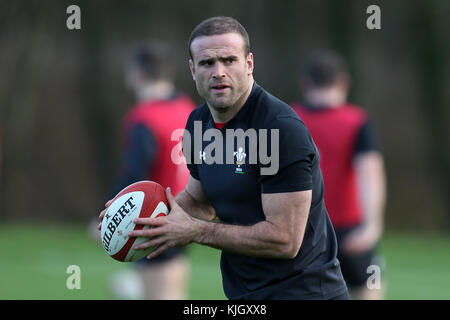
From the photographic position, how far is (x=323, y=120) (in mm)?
6805

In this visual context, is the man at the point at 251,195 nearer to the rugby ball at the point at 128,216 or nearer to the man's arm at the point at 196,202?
the rugby ball at the point at 128,216

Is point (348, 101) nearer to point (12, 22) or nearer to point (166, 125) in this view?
point (12, 22)

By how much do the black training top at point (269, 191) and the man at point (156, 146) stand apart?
8.50ft

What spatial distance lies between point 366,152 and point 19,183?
34.8 feet

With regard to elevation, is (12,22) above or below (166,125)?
above

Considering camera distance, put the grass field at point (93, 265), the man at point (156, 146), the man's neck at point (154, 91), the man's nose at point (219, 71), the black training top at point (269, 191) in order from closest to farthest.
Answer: the black training top at point (269, 191), the man's nose at point (219, 71), the man at point (156, 146), the man's neck at point (154, 91), the grass field at point (93, 265)

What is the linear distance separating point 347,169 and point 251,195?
3047 millimetres

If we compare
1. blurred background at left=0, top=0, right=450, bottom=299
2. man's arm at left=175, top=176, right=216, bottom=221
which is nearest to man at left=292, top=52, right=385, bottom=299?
man's arm at left=175, top=176, right=216, bottom=221

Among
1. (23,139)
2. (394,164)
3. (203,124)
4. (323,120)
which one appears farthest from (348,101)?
(203,124)

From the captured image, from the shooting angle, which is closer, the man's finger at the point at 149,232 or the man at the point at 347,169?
the man's finger at the point at 149,232

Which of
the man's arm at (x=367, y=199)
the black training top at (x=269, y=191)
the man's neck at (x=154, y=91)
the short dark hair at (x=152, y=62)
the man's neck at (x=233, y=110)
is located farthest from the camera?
the man's neck at (x=154, y=91)

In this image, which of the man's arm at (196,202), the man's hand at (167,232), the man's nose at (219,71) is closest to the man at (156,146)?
the man's arm at (196,202)

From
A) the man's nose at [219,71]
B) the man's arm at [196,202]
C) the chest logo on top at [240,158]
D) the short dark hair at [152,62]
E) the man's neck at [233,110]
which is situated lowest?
the man's arm at [196,202]

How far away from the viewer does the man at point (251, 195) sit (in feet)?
12.4
